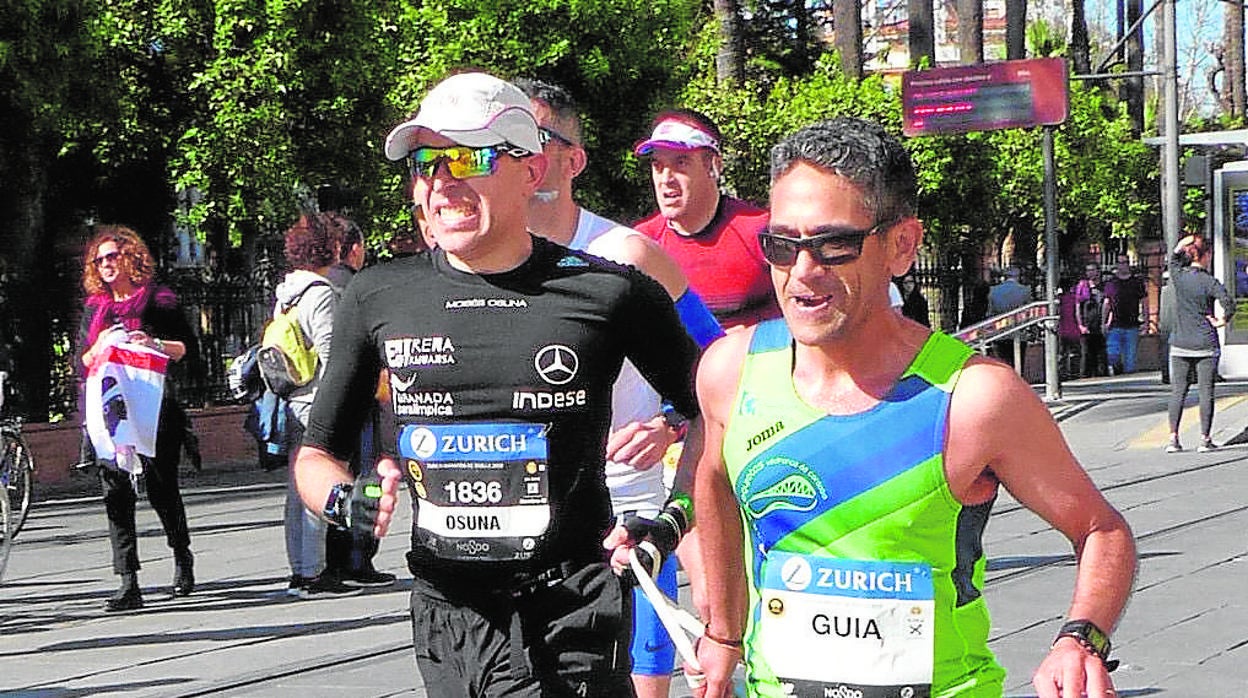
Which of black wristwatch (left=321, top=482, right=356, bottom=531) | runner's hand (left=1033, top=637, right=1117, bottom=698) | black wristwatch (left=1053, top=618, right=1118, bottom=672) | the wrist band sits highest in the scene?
black wristwatch (left=321, top=482, right=356, bottom=531)

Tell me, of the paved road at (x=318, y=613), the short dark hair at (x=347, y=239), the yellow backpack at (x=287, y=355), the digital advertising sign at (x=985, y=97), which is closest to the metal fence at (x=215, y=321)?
the paved road at (x=318, y=613)

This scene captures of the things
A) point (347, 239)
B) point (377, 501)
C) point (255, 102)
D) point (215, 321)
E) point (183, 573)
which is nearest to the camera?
point (377, 501)

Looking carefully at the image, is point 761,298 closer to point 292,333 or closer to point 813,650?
point 813,650

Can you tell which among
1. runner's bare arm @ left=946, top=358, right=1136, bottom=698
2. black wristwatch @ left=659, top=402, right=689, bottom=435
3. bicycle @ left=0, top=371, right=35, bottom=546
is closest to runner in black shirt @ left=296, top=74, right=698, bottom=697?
black wristwatch @ left=659, top=402, right=689, bottom=435

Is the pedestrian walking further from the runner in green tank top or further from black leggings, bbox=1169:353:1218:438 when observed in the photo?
the runner in green tank top

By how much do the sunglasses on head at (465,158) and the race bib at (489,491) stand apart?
514 mm

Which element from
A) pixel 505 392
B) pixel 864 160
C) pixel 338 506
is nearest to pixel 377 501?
pixel 338 506

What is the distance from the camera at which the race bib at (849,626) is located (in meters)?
3.63

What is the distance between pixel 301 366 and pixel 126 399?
915mm

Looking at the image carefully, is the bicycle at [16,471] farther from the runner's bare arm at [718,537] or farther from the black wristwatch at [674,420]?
the runner's bare arm at [718,537]

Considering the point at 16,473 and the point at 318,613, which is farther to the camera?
the point at 16,473

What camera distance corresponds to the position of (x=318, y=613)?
35.3ft

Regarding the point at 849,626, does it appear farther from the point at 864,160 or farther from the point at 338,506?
the point at 338,506

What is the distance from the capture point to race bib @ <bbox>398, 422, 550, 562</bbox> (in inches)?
175
